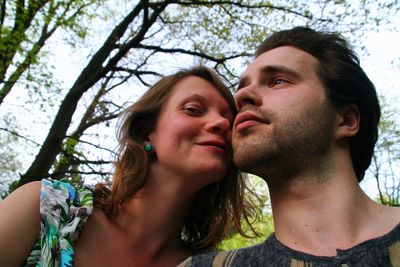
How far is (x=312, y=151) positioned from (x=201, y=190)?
1173 millimetres

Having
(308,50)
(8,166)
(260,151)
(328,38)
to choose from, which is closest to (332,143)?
(260,151)

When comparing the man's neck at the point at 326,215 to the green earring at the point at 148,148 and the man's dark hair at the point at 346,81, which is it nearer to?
the man's dark hair at the point at 346,81

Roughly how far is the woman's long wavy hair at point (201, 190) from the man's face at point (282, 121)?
0.53 meters

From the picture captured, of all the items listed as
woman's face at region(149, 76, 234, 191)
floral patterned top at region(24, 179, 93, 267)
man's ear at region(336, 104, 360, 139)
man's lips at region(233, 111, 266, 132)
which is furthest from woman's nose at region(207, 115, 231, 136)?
floral patterned top at region(24, 179, 93, 267)

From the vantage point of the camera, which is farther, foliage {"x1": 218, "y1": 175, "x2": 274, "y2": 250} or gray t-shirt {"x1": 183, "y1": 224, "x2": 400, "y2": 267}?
foliage {"x1": 218, "y1": 175, "x2": 274, "y2": 250}

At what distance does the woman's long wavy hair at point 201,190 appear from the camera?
2.71m

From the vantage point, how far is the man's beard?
2143mm

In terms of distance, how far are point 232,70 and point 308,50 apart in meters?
5.26

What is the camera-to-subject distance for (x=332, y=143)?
2.23 meters

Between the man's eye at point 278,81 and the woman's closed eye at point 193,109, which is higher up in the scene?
the man's eye at point 278,81

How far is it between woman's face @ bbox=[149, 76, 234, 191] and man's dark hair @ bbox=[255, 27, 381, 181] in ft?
1.94

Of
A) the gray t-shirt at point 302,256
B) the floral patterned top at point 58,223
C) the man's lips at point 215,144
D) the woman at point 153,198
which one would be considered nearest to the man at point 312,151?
the gray t-shirt at point 302,256

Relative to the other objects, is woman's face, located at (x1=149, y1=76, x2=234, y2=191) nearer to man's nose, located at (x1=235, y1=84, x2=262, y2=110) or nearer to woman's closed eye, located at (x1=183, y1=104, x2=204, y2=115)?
woman's closed eye, located at (x1=183, y1=104, x2=204, y2=115)

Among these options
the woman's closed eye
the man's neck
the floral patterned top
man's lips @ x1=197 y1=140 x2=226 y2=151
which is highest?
the woman's closed eye
